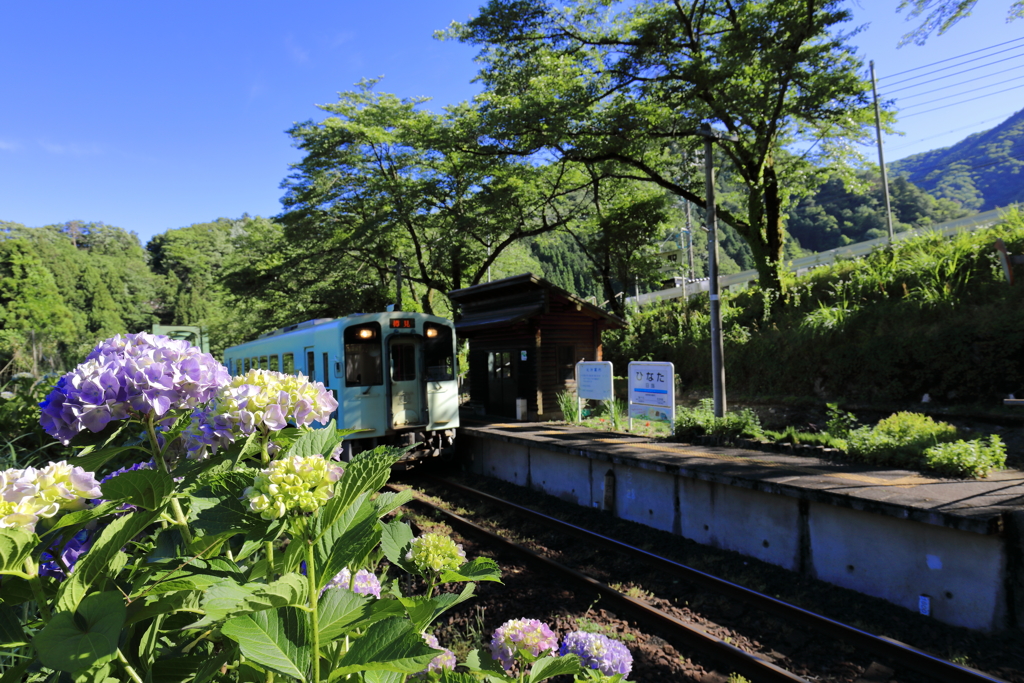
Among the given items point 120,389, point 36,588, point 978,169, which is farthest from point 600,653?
point 978,169

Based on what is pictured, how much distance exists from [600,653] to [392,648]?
2.43 ft

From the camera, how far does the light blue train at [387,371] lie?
10.5m

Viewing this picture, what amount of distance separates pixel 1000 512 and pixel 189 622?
6055 millimetres

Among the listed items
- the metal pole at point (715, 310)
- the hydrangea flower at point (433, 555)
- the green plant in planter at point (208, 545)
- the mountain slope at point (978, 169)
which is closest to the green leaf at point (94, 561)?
the green plant in planter at point (208, 545)

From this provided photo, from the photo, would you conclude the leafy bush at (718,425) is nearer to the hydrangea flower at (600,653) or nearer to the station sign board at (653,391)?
the station sign board at (653,391)

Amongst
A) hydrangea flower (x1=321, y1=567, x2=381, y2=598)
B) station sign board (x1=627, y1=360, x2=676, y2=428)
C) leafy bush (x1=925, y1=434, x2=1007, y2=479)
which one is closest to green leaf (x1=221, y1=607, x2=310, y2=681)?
hydrangea flower (x1=321, y1=567, x2=381, y2=598)

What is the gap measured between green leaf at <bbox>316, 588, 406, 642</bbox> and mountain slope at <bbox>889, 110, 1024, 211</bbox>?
266ft

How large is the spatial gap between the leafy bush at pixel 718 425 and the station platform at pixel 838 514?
0.39 metres

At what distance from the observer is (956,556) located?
194 inches

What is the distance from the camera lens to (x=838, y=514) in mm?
5793

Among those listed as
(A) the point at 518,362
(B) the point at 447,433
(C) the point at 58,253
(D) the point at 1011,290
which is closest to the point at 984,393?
(D) the point at 1011,290

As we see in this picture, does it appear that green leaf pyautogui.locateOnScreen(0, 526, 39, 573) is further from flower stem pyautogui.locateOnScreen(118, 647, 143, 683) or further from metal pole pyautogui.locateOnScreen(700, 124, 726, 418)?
metal pole pyautogui.locateOnScreen(700, 124, 726, 418)

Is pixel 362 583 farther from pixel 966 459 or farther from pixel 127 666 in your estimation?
pixel 966 459

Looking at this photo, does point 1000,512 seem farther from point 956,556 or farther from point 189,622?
point 189,622
